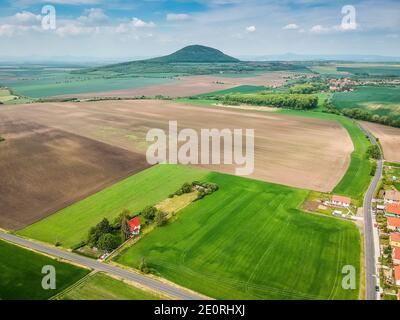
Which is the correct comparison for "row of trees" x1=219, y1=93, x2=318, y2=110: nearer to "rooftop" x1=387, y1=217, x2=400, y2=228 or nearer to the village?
the village

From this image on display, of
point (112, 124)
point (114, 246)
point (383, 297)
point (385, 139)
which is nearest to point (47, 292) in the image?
point (114, 246)

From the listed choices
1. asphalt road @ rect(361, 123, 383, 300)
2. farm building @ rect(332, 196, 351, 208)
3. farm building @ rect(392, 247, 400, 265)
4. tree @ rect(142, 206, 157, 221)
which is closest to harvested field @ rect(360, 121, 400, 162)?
asphalt road @ rect(361, 123, 383, 300)

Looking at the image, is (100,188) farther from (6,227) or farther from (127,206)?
(6,227)

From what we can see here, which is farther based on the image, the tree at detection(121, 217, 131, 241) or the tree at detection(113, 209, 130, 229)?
the tree at detection(113, 209, 130, 229)

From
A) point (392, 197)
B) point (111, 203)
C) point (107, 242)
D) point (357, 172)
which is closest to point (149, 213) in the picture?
point (111, 203)

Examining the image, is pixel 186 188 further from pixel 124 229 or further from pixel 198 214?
pixel 124 229
